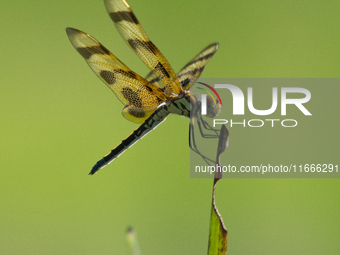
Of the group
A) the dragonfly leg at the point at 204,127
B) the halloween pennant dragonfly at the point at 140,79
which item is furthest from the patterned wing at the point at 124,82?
the dragonfly leg at the point at 204,127

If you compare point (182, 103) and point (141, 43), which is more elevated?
point (141, 43)

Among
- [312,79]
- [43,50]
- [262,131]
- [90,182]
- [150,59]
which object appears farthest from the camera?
[43,50]

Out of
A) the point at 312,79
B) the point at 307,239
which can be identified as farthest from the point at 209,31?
the point at 307,239

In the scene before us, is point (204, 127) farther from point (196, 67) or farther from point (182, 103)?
point (196, 67)

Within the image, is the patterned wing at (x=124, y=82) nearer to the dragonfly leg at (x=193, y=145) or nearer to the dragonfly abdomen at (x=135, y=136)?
the dragonfly abdomen at (x=135, y=136)

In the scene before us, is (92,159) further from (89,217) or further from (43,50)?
(43,50)

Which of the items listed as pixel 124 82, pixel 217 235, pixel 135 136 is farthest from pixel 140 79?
pixel 217 235

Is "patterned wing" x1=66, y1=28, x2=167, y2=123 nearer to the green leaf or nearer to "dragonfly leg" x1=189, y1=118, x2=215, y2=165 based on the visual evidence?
"dragonfly leg" x1=189, y1=118, x2=215, y2=165
